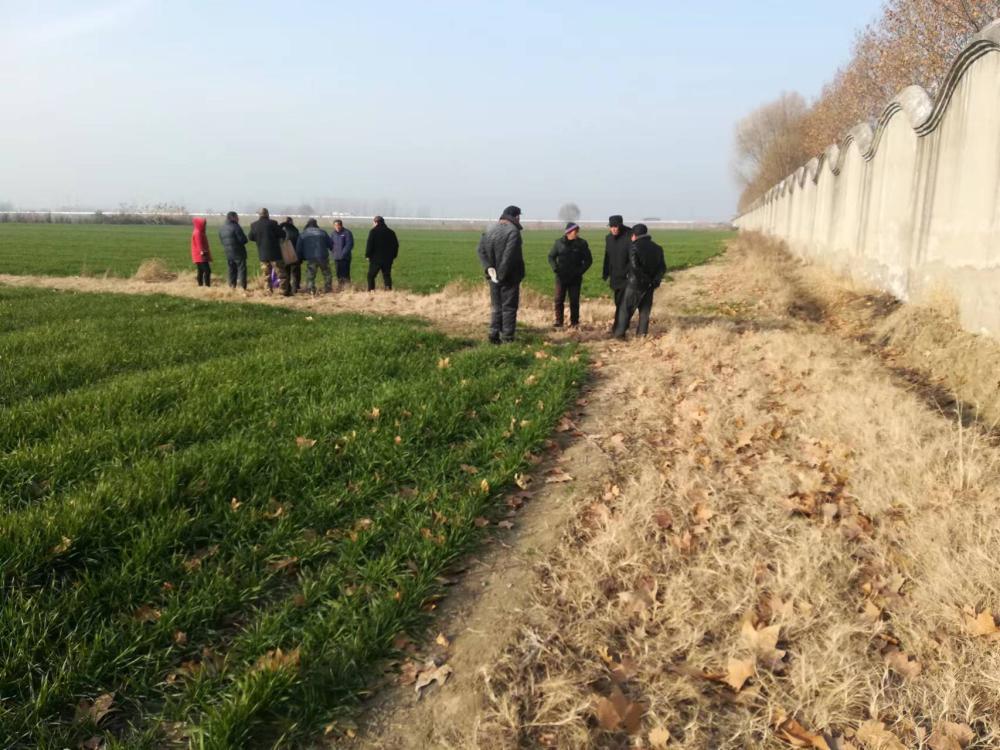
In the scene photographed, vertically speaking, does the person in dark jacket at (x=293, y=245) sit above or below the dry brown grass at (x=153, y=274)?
above

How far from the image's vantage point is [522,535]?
156 inches

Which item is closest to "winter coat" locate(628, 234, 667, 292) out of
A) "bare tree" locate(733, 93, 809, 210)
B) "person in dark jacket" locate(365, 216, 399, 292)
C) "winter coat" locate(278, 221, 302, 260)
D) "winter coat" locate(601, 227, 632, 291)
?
"winter coat" locate(601, 227, 632, 291)

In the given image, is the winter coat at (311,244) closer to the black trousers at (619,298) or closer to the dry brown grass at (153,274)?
the dry brown grass at (153,274)

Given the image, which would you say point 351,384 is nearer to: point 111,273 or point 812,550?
point 812,550

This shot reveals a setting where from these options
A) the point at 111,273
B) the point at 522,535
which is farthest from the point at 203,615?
the point at 111,273

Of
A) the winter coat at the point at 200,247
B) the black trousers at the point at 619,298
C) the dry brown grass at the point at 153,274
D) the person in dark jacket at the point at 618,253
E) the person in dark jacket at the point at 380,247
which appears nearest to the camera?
the person in dark jacket at the point at 618,253

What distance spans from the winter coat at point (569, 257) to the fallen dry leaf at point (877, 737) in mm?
8306

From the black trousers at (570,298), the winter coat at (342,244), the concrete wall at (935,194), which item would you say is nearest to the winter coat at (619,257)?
the black trousers at (570,298)

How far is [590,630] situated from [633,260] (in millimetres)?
7266

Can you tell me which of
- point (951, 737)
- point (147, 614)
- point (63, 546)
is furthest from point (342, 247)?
point (951, 737)

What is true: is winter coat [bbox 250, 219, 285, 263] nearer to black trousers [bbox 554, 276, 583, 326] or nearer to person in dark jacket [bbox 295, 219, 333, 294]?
person in dark jacket [bbox 295, 219, 333, 294]

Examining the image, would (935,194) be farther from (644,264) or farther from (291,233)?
(291,233)

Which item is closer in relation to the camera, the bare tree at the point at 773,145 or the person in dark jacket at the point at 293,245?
the person in dark jacket at the point at 293,245

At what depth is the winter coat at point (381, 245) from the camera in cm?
1470
